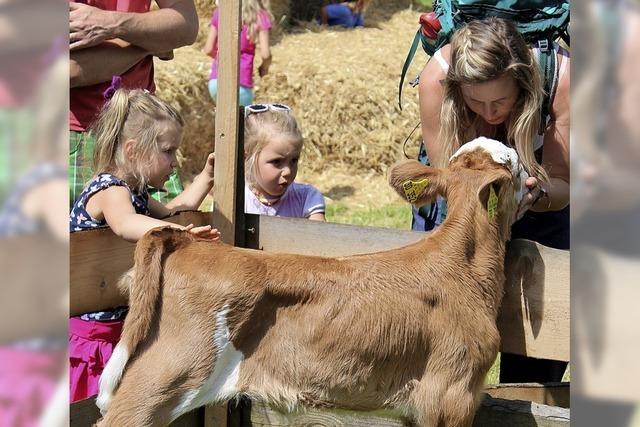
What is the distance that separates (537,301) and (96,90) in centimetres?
196

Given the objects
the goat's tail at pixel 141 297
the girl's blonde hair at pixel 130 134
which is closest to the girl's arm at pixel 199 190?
the girl's blonde hair at pixel 130 134

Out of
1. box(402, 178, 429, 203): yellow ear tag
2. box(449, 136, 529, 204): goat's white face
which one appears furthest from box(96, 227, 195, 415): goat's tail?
box(449, 136, 529, 204): goat's white face

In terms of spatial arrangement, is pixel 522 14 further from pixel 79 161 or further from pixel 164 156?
pixel 79 161

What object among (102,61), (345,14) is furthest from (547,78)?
(345,14)

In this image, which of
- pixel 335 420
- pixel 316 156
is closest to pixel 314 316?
pixel 335 420

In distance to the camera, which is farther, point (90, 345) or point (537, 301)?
point (90, 345)

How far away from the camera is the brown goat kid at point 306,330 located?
2.25 m

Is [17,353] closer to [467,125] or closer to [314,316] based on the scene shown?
[314,316]

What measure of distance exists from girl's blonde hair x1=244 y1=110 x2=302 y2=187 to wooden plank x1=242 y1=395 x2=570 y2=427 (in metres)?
1.32

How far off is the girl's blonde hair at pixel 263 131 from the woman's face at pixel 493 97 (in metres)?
0.96

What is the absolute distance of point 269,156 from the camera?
374 centimetres

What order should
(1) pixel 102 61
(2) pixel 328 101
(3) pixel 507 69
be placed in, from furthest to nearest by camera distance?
(2) pixel 328 101
(1) pixel 102 61
(3) pixel 507 69

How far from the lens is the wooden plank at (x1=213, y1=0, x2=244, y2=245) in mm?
2861

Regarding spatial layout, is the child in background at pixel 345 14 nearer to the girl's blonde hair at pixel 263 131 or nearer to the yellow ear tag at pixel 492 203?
the girl's blonde hair at pixel 263 131
